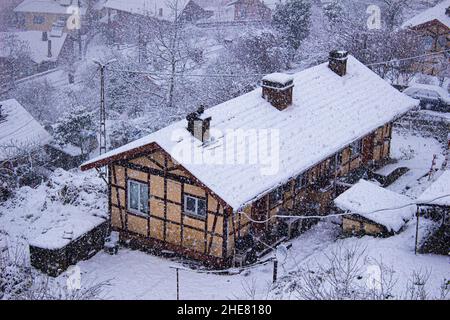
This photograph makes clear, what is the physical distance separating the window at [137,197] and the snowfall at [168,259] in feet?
4.61

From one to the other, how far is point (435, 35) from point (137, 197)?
3287 centimetres

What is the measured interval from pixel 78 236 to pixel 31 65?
43731 millimetres

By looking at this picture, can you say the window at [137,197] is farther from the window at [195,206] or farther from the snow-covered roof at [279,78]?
the snow-covered roof at [279,78]

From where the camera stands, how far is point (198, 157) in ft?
67.4

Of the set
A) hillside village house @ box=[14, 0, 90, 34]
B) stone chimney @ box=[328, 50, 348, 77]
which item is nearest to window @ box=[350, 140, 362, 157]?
stone chimney @ box=[328, 50, 348, 77]

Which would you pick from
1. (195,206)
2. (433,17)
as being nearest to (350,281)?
(195,206)

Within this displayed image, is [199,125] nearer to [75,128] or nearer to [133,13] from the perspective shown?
[75,128]

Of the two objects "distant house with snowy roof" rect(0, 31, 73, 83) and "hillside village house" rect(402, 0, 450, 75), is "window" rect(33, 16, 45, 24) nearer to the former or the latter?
"distant house with snowy roof" rect(0, 31, 73, 83)

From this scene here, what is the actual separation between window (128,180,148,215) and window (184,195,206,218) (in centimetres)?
178

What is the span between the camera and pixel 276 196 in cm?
2261

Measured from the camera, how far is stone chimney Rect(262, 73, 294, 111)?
24406mm

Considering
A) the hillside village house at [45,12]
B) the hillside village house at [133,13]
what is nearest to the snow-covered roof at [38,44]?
the hillside village house at [45,12]

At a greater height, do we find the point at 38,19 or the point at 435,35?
the point at 435,35
